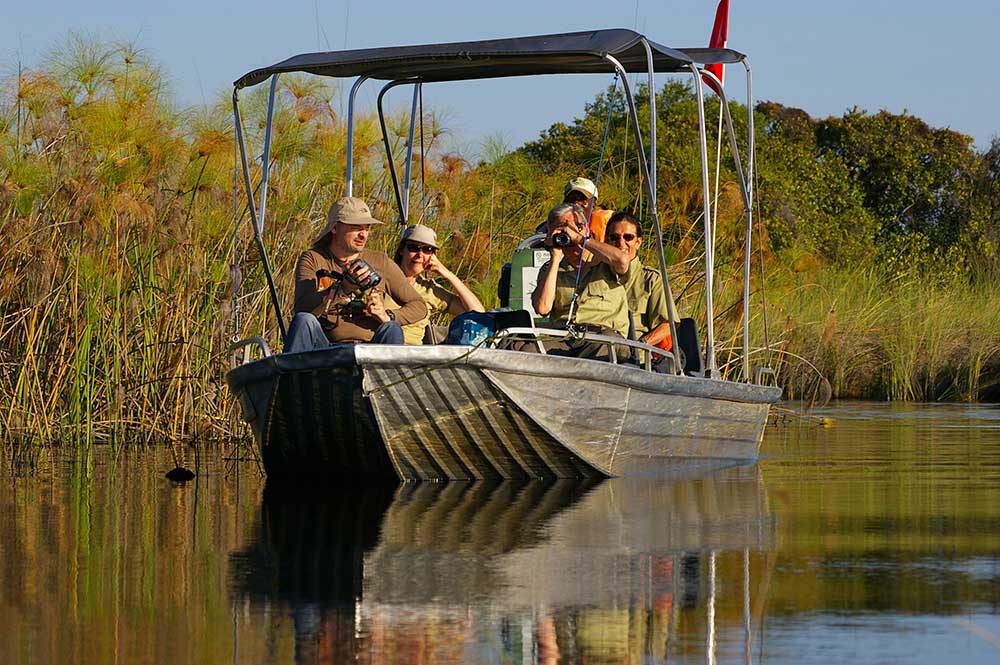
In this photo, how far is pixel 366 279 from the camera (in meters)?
11.0

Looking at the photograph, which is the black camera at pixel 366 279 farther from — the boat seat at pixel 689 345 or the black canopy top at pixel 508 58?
the boat seat at pixel 689 345

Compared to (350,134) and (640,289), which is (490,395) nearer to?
(640,289)

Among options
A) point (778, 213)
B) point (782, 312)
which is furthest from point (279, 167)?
point (778, 213)

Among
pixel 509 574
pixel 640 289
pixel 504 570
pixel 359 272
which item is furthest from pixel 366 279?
pixel 509 574

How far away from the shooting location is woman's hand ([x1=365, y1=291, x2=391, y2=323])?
11070 mm

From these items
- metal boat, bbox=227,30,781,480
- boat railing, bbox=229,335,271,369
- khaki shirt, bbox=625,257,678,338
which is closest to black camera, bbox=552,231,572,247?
metal boat, bbox=227,30,781,480

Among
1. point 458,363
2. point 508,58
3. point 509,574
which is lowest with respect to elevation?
point 509,574

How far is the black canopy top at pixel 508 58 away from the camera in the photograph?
34.9 ft

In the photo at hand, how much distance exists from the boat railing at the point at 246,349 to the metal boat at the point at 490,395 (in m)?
0.03

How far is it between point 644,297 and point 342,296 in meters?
2.05

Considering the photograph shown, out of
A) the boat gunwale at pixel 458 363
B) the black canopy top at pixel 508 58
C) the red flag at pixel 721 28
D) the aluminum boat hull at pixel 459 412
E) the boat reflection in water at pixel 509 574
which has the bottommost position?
the boat reflection in water at pixel 509 574

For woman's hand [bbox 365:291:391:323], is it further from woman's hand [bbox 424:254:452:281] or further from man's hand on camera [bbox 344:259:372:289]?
woman's hand [bbox 424:254:452:281]

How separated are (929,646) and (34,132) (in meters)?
10.1

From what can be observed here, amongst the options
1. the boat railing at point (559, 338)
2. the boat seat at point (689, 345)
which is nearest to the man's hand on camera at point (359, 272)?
the boat railing at point (559, 338)
